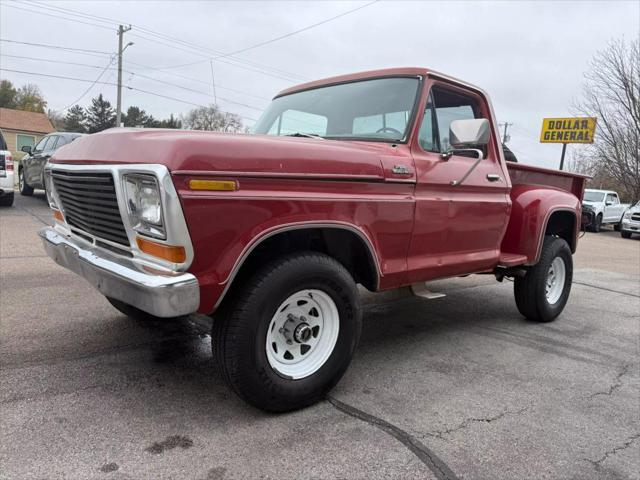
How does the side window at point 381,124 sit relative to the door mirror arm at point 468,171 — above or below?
above

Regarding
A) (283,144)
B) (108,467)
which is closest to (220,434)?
(108,467)

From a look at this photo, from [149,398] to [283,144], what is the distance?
64.3 inches

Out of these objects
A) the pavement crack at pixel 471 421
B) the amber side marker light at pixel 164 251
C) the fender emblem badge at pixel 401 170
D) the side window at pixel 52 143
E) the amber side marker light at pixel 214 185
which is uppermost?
the side window at pixel 52 143

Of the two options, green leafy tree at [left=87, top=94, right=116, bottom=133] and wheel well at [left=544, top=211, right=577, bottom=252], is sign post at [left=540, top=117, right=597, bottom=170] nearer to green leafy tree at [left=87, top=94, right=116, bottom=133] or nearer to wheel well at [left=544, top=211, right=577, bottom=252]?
wheel well at [left=544, top=211, right=577, bottom=252]

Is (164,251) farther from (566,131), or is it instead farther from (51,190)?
(566,131)

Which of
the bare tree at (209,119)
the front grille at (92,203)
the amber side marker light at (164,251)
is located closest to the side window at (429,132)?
the amber side marker light at (164,251)

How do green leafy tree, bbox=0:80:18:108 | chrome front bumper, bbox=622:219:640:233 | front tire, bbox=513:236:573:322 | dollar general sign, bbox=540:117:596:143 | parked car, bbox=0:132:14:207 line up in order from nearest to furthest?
front tire, bbox=513:236:573:322 < parked car, bbox=0:132:14:207 < chrome front bumper, bbox=622:219:640:233 < dollar general sign, bbox=540:117:596:143 < green leafy tree, bbox=0:80:18:108

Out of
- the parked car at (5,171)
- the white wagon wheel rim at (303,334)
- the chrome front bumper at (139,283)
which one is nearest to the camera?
the chrome front bumper at (139,283)

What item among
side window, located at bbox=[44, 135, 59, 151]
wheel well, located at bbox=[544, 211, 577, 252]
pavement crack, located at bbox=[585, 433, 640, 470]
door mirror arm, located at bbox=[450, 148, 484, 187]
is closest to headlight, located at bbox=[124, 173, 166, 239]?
door mirror arm, located at bbox=[450, 148, 484, 187]

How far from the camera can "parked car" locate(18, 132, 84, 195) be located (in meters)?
11.4

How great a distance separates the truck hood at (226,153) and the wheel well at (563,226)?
9.15 ft

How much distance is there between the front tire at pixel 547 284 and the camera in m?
4.83

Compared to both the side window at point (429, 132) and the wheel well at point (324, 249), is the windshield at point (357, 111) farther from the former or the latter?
the wheel well at point (324, 249)

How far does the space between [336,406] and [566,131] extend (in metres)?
36.1
